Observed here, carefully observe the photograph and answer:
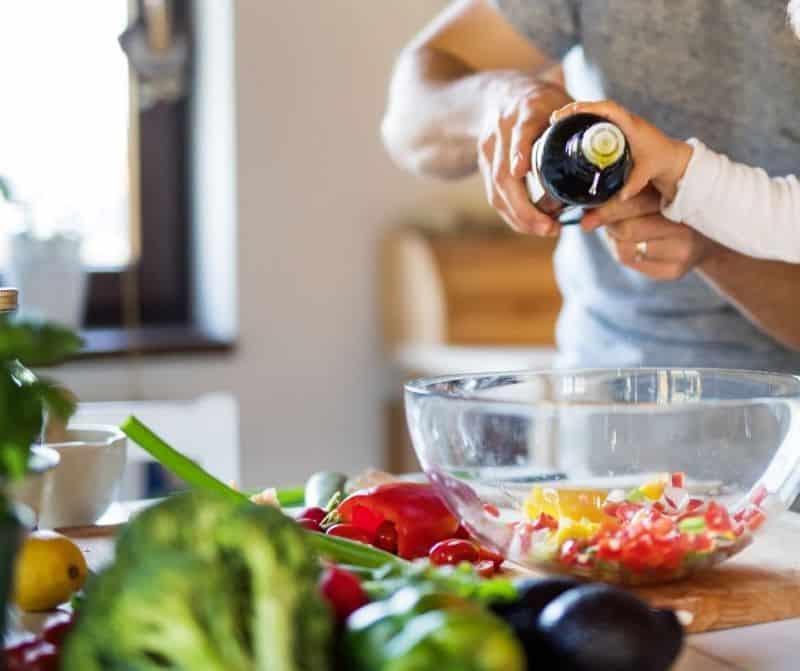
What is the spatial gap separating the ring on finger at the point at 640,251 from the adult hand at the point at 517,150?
0.12 metres

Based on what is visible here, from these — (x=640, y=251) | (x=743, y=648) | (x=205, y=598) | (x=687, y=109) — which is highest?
(x=687, y=109)

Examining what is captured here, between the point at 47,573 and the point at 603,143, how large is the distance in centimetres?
48

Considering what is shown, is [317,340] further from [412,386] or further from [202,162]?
Result: [412,386]

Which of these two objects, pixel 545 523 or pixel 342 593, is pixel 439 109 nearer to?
pixel 545 523

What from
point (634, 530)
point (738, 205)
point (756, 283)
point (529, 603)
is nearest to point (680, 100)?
point (756, 283)

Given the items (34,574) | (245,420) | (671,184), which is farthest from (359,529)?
(245,420)

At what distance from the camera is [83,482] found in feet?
3.55

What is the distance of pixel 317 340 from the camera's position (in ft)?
8.45

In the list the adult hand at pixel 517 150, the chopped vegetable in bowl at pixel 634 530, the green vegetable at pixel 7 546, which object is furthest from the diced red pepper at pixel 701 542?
the green vegetable at pixel 7 546

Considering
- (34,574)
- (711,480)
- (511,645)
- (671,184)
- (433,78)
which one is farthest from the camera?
(433,78)

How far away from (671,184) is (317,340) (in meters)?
1.58

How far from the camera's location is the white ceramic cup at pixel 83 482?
1.07 metres

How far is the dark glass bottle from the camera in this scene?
0.94 m

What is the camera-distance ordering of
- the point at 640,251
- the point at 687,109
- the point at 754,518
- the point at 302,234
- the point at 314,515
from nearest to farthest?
1. the point at 754,518
2. the point at 314,515
3. the point at 640,251
4. the point at 687,109
5. the point at 302,234
